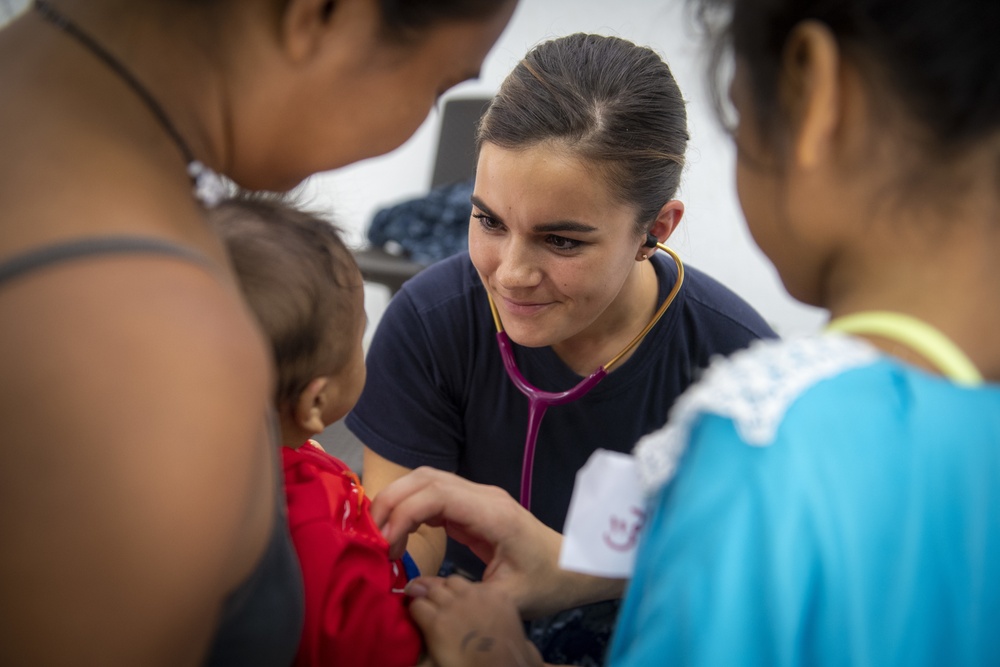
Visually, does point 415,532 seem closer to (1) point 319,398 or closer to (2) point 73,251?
(1) point 319,398

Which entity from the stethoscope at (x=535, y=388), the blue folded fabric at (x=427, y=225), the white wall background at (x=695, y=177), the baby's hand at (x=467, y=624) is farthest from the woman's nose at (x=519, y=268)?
the white wall background at (x=695, y=177)

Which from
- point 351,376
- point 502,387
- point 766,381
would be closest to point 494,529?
point 351,376

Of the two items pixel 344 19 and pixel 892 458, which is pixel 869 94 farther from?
pixel 344 19

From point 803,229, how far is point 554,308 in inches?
29.1

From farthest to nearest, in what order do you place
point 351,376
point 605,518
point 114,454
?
1. point 351,376
2. point 605,518
3. point 114,454

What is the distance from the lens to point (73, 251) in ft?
1.64

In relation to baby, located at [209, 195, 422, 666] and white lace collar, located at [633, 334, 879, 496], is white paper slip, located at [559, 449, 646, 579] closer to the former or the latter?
white lace collar, located at [633, 334, 879, 496]

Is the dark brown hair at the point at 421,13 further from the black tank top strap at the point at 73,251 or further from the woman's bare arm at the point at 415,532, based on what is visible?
the woman's bare arm at the point at 415,532

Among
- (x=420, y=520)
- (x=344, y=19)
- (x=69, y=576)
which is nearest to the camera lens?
(x=69, y=576)

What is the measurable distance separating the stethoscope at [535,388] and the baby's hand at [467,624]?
40 cm

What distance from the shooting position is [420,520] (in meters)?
1.07

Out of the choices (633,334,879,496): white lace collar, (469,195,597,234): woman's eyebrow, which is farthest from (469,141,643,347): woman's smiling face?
(633,334,879,496): white lace collar

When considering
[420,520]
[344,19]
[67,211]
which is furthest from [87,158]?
[420,520]

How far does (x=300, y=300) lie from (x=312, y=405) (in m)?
0.14
